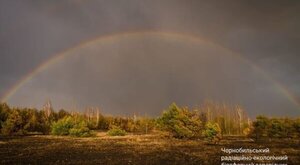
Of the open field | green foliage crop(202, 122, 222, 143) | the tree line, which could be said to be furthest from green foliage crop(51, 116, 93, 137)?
green foliage crop(202, 122, 222, 143)

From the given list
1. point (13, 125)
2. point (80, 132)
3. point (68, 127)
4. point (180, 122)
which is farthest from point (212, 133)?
point (13, 125)

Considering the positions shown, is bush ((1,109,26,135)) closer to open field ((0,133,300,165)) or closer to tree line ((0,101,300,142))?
tree line ((0,101,300,142))

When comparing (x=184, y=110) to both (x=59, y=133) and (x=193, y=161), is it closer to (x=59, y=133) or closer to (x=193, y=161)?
(x=59, y=133)

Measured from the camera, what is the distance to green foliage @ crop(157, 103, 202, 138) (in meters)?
67.6

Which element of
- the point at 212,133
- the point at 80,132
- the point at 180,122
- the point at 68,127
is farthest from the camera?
the point at 68,127

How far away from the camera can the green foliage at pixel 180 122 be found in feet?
222

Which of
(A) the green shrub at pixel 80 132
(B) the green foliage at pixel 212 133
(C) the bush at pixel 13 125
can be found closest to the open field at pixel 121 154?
(B) the green foliage at pixel 212 133

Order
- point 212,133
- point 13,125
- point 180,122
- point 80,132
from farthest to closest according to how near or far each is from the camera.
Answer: point 80,132 < point 13,125 < point 180,122 < point 212,133

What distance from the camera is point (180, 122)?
67.9 meters

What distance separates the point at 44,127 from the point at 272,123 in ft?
222

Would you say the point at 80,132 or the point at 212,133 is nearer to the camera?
the point at 212,133

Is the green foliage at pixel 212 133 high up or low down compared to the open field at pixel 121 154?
up

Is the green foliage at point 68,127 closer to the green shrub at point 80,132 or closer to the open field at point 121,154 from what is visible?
the green shrub at point 80,132

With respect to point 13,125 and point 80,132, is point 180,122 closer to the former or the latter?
point 80,132
